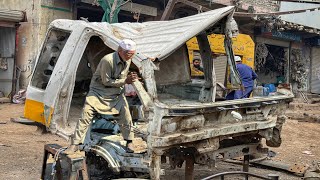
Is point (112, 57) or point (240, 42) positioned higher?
point (240, 42)

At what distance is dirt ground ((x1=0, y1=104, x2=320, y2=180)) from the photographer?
560 cm

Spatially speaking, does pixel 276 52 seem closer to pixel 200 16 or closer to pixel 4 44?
pixel 4 44

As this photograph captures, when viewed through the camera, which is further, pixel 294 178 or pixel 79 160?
pixel 294 178

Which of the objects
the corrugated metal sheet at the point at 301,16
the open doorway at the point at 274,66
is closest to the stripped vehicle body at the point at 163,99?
the corrugated metal sheet at the point at 301,16

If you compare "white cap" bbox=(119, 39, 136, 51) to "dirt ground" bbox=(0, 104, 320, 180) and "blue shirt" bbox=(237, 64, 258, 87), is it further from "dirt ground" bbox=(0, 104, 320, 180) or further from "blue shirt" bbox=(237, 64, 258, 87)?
"blue shirt" bbox=(237, 64, 258, 87)

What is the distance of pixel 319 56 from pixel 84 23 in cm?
1863

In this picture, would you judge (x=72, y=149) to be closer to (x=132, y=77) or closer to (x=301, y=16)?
(x=132, y=77)

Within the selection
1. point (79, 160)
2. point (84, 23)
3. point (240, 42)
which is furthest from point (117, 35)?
point (240, 42)

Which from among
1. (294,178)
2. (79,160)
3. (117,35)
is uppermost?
(117,35)

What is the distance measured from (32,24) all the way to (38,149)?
675 cm

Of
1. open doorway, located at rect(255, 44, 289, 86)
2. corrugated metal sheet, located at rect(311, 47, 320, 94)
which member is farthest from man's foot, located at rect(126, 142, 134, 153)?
corrugated metal sheet, located at rect(311, 47, 320, 94)

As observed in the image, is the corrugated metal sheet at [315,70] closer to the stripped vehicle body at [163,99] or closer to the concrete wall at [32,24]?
the concrete wall at [32,24]

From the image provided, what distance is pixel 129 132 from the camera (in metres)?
4.52

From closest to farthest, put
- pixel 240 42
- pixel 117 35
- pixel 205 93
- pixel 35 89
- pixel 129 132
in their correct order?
pixel 129 132
pixel 117 35
pixel 35 89
pixel 205 93
pixel 240 42
